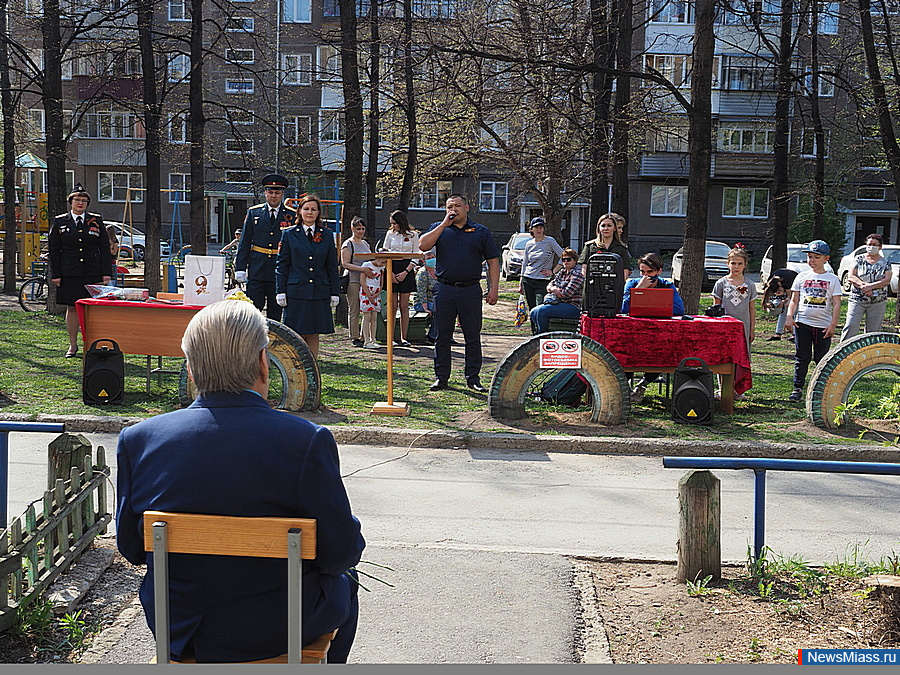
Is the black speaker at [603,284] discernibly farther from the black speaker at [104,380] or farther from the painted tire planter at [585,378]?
the black speaker at [104,380]

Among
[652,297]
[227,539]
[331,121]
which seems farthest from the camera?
[331,121]

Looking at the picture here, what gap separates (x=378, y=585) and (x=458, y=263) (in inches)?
230

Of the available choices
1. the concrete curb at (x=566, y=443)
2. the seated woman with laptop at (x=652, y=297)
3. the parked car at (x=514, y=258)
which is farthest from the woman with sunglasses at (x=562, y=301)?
the parked car at (x=514, y=258)

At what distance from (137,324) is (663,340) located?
5042mm

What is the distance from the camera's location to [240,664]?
300cm

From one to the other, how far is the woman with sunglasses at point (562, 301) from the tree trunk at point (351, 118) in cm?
637

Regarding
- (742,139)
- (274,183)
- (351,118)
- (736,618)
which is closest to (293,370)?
(274,183)

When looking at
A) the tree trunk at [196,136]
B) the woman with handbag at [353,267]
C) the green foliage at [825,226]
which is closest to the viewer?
the woman with handbag at [353,267]

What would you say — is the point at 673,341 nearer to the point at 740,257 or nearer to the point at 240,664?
the point at 740,257

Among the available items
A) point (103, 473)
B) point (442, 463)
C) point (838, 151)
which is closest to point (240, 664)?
point (103, 473)

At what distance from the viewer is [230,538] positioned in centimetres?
285

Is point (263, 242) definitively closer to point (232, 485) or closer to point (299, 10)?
point (232, 485)

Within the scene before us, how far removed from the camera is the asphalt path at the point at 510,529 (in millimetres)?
4523

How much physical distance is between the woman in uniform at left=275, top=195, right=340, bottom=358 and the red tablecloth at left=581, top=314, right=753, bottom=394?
280 centimetres
